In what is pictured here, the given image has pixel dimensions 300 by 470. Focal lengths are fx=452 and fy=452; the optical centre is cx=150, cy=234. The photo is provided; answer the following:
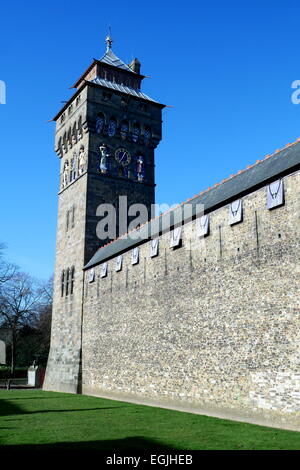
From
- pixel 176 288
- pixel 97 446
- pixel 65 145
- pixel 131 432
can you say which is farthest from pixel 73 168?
pixel 97 446

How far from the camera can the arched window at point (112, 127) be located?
3071cm

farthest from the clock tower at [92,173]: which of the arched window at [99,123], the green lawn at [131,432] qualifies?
the green lawn at [131,432]

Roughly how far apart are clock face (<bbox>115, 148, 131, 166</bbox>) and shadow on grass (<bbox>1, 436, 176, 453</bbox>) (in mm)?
22795

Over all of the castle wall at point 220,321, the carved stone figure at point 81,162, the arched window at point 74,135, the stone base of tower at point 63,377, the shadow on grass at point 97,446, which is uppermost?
the arched window at point 74,135

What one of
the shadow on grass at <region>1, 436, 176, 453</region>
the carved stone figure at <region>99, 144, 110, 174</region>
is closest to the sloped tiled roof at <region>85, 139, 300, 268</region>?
the shadow on grass at <region>1, 436, 176, 453</region>

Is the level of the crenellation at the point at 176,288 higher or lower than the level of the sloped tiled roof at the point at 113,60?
lower

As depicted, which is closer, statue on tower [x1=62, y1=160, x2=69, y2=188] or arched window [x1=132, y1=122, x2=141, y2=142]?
arched window [x1=132, y1=122, x2=141, y2=142]

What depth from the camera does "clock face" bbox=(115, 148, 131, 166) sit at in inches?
1204

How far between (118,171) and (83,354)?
39.7 feet

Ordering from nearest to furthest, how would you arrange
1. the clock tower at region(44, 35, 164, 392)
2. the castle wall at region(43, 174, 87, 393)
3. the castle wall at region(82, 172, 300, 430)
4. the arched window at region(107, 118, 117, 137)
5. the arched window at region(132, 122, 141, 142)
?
the castle wall at region(82, 172, 300, 430) < the castle wall at region(43, 174, 87, 393) < the clock tower at region(44, 35, 164, 392) < the arched window at region(107, 118, 117, 137) < the arched window at region(132, 122, 141, 142)

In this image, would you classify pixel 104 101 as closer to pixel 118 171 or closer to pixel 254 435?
pixel 118 171

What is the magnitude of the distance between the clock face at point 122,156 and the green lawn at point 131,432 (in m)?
18.5

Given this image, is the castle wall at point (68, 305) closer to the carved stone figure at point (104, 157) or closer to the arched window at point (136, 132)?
the carved stone figure at point (104, 157)

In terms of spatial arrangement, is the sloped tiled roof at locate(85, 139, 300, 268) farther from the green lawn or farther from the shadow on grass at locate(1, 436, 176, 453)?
the shadow on grass at locate(1, 436, 176, 453)
